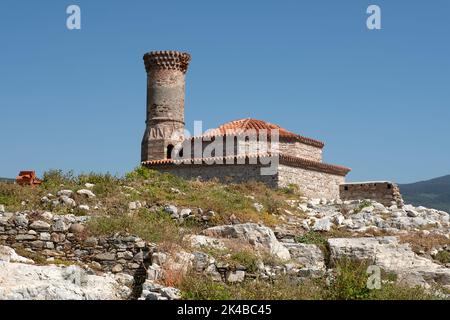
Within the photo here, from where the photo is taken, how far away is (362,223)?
57.3ft

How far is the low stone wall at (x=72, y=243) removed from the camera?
11.9 m

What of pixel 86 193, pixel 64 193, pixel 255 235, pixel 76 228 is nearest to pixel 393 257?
pixel 255 235

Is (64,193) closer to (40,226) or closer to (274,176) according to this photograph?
(40,226)

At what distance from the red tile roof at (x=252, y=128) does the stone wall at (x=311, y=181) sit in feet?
7.35

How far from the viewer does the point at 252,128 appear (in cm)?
3028

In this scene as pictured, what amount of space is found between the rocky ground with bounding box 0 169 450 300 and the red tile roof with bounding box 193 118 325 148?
1261cm

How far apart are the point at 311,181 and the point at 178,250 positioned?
17536 mm

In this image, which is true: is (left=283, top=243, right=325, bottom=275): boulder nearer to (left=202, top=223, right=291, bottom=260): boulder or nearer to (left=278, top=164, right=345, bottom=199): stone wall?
(left=202, top=223, right=291, bottom=260): boulder

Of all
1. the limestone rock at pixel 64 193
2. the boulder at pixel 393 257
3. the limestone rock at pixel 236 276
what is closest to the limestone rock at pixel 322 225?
the boulder at pixel 393 257

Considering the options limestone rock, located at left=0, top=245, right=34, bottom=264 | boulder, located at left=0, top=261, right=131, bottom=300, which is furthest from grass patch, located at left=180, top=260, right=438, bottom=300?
limestone rock, located at left=0, top=245, right=34, bottom=264
